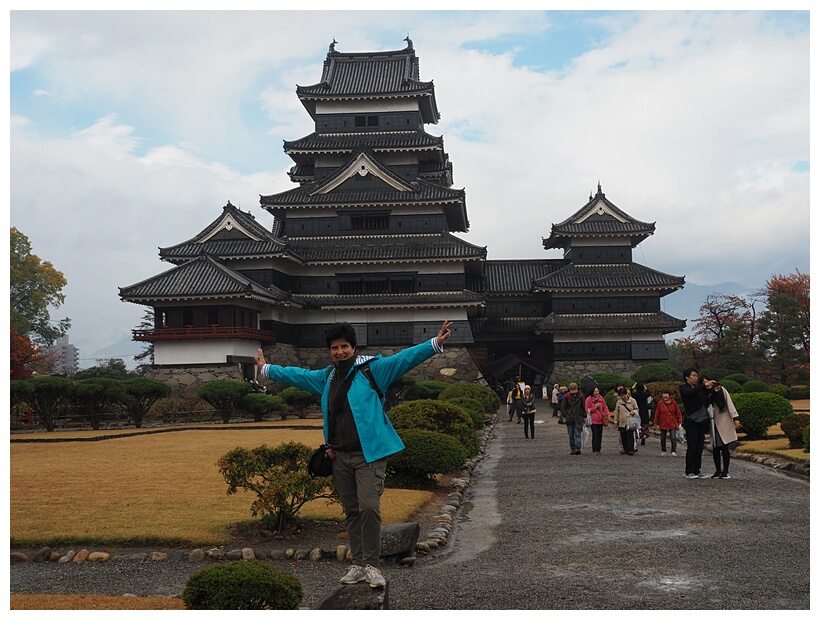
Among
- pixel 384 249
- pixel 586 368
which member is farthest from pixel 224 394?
pixel 586 368

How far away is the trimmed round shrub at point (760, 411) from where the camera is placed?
21531 mm

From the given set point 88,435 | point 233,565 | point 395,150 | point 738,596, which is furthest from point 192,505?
point 395,150

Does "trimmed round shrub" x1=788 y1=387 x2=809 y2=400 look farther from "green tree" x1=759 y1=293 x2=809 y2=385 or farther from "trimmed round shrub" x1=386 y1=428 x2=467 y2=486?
"trimmed round shrub" x1=386 y1=428 x2=467 y2=486

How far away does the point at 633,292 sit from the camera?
47156 mm

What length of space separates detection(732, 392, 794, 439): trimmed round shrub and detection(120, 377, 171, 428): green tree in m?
20.6

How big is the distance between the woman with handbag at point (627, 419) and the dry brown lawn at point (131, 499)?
307 inches

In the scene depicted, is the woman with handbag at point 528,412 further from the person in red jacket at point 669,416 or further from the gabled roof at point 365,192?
the gabled roof at point 365,192

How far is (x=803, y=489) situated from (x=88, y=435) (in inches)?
833

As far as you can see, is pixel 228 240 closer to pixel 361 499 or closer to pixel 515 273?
pixel 515 273

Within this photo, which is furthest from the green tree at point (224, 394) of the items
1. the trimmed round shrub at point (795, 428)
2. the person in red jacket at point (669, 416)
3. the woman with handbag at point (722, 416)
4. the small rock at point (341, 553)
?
the small rock at point (341, 553)

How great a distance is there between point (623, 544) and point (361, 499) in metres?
4.03

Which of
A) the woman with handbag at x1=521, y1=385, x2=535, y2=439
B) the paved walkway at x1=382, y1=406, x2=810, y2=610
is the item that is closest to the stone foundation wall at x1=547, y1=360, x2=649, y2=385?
the woman with handbag at x1=521, y1=385, x2=535, y2=439

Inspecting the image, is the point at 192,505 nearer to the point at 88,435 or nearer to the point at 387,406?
the point at 88,435

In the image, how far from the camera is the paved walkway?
7.21m
